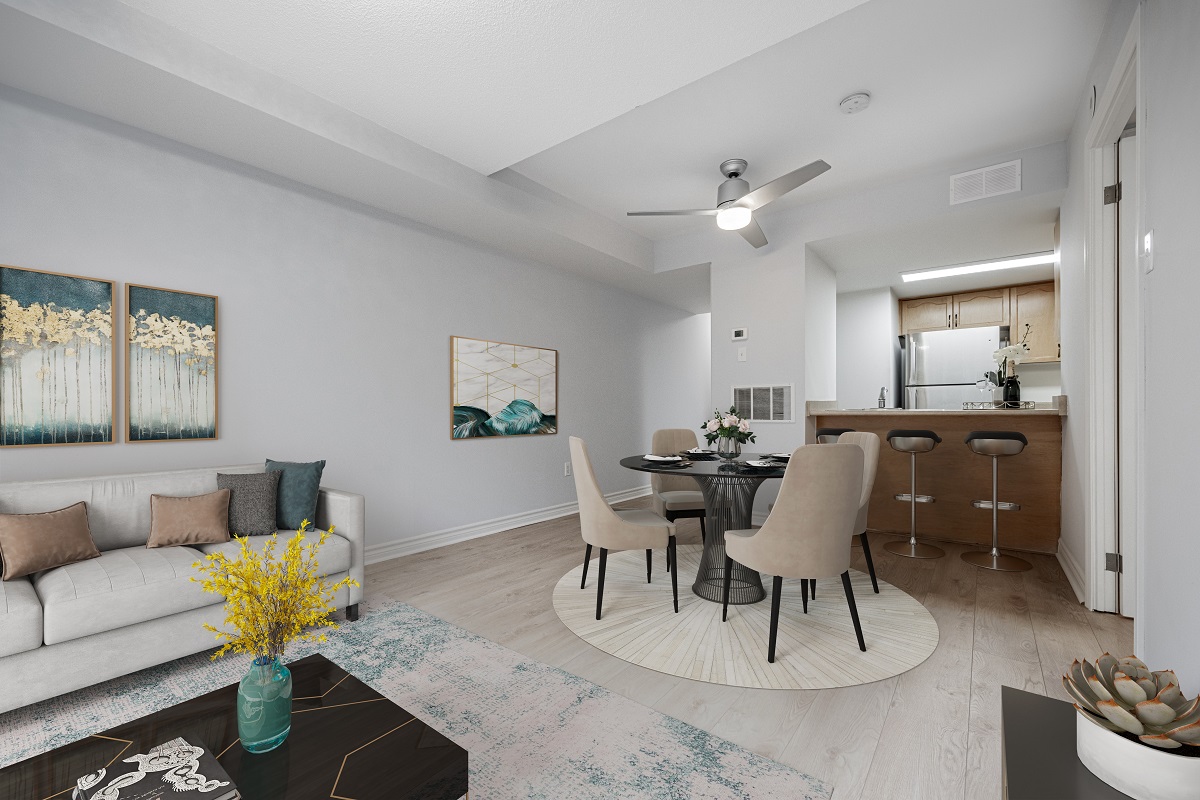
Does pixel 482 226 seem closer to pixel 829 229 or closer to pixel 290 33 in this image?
pixel 290 33

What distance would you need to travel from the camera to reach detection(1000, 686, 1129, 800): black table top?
857 millimetres

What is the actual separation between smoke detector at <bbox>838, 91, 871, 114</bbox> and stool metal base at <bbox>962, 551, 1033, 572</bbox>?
2.95m

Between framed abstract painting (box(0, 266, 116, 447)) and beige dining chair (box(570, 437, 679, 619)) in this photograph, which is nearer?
framed abstract painting (box(0, 266, 116, 447))

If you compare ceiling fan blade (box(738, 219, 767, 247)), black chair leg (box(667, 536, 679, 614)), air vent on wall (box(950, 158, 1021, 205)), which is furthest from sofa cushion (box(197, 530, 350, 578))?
air vent on wall (box(950, 158, 1021, 205))

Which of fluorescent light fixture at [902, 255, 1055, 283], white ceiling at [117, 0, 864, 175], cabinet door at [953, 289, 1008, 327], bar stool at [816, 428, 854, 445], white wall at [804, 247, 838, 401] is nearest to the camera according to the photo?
white ceiling at [117, 0, 864, 175]

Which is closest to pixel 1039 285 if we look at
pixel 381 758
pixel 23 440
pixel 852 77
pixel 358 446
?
pixel 852 77

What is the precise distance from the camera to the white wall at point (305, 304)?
8.66ft

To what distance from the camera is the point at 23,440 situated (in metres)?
2.53

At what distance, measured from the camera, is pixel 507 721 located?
191 centimetres

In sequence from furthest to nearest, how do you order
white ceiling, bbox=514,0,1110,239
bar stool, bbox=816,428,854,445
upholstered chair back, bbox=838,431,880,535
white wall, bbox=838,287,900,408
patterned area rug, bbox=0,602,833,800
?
1. white wall, bbox=838,287,900,408
2. bar stool, bbox=816,428,854,445
3. upholstered chair back, bbox=838,431,880,535
4. white ceiling, bbox=514,0,1110,239
5. patterned area rug, bbox=0,602,833,800

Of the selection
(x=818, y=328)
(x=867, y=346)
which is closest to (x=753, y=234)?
(x=818, y=328)

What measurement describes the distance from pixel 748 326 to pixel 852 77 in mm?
2307

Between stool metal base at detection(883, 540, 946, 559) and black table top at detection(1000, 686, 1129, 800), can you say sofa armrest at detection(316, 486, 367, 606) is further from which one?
stool metal base at detection(883, 540, 946, 559)

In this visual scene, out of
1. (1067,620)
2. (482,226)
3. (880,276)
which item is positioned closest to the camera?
(1067,620)
